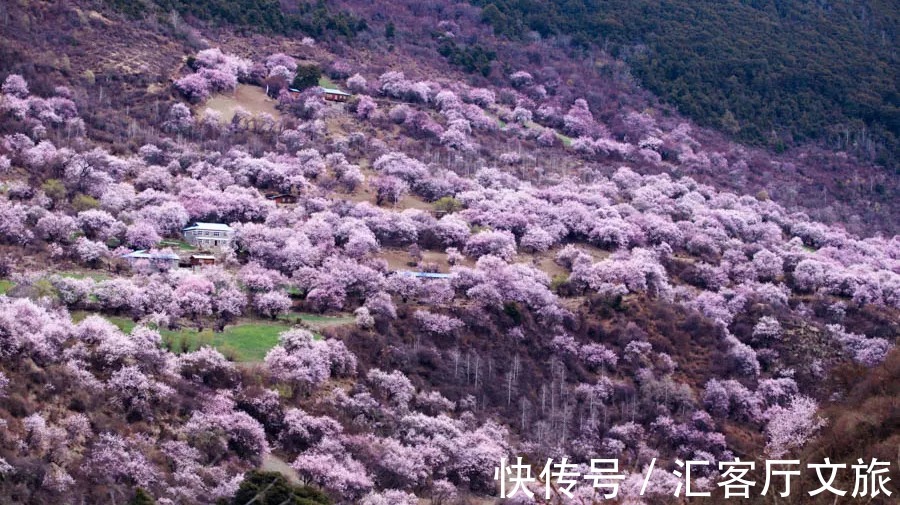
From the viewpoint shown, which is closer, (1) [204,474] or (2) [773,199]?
(1) [204,474]

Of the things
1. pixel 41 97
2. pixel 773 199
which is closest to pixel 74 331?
pixel 41 97

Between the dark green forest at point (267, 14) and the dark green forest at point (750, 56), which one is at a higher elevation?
the dark green forest at point (267, 14)

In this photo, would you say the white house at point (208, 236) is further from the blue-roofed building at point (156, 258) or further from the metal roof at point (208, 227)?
the blue-roofed building at point (156, 258)

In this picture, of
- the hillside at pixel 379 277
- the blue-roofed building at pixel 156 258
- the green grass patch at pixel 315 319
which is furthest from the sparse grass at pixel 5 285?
the green grass patch at pixel 315 319

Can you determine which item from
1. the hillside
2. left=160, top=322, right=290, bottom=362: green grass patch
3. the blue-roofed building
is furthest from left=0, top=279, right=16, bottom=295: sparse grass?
the blue-roofed building

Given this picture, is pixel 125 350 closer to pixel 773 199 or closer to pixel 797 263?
pixel 797 263

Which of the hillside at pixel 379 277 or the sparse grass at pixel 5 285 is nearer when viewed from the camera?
the hillside at pixel 379 277

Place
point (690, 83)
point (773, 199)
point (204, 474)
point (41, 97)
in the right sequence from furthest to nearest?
point (690, 83)
point (773, 199)
point (41, 97)
point (204, 474)
